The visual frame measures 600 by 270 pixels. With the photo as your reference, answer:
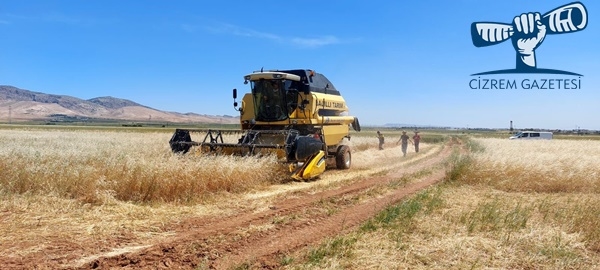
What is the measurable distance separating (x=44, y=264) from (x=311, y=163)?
7.60 meters

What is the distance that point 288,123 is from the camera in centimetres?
1330

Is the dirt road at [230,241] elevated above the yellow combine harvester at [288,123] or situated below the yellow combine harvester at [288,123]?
below

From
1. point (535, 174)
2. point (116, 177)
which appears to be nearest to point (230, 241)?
point (116, 177)

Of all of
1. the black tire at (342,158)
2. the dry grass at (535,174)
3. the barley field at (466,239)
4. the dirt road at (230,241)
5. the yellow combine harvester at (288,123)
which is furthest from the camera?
the black tire at (342,158)

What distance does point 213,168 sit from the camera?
29.2ft

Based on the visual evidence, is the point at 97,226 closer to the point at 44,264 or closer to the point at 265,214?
the point at 44,264

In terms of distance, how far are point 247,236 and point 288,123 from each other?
8.00 metres

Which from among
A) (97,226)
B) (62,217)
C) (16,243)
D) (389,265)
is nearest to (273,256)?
(389,265)

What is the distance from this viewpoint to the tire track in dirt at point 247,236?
4.49 m

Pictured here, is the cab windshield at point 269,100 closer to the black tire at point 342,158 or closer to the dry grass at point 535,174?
the black tire at point 342,158

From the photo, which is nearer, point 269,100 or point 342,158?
point 269,100

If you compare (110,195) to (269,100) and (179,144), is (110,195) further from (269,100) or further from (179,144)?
(269,100)

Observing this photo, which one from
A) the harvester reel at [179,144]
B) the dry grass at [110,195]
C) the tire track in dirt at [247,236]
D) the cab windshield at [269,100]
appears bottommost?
the tire track in dirt at [247,236]

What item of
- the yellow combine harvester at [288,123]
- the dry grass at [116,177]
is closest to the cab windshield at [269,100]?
the yellow combine harvester at [288,123]
